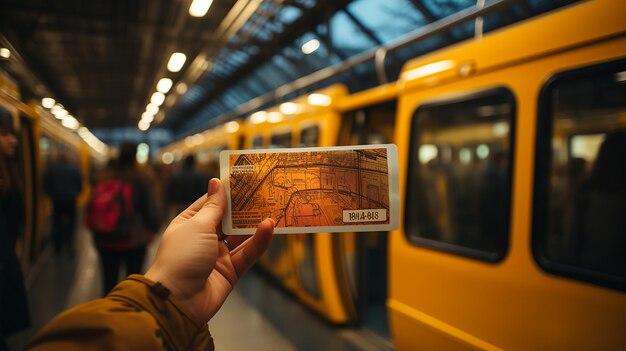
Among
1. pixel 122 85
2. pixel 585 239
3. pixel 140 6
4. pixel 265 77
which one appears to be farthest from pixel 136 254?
pixel 122 85

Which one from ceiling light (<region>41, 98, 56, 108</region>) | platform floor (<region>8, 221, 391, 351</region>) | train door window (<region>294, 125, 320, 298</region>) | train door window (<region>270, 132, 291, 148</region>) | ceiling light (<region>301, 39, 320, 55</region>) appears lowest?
platform floor (<region>8, 221, 391, 351</region>)

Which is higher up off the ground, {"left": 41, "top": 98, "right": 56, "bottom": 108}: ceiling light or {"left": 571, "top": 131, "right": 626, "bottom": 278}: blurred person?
{"left": 41, "top": 98, "right": 56, "bottom": 108}: ceiling light

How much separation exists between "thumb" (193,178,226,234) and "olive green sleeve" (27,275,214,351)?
0.58 feet

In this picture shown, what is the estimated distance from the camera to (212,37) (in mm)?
7965

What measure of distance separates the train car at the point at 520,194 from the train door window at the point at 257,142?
3086 millimetres

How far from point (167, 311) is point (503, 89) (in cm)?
221

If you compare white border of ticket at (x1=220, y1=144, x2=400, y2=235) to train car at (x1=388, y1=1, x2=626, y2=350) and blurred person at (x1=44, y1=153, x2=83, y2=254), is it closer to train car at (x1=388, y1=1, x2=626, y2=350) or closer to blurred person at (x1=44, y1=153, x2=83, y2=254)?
train car at (x1=388, y1=1, x2=626, y2=350)

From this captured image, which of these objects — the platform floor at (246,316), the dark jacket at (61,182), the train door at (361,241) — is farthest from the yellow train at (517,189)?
the dark jacket at (61,182)

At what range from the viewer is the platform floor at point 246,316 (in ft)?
13.5

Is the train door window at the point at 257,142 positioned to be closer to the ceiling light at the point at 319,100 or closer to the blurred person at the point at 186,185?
the blurred person at the point at 186,185

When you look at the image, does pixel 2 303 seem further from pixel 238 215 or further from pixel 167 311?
pixel 238 215

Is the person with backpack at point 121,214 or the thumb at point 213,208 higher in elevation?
the thumb at point 213,208

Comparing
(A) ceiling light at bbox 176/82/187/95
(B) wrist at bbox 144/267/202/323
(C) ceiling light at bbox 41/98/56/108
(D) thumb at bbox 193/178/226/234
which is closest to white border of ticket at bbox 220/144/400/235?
(D) thumb at bbox 193/178/226/234

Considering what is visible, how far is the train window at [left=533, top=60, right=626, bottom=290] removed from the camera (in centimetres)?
199
